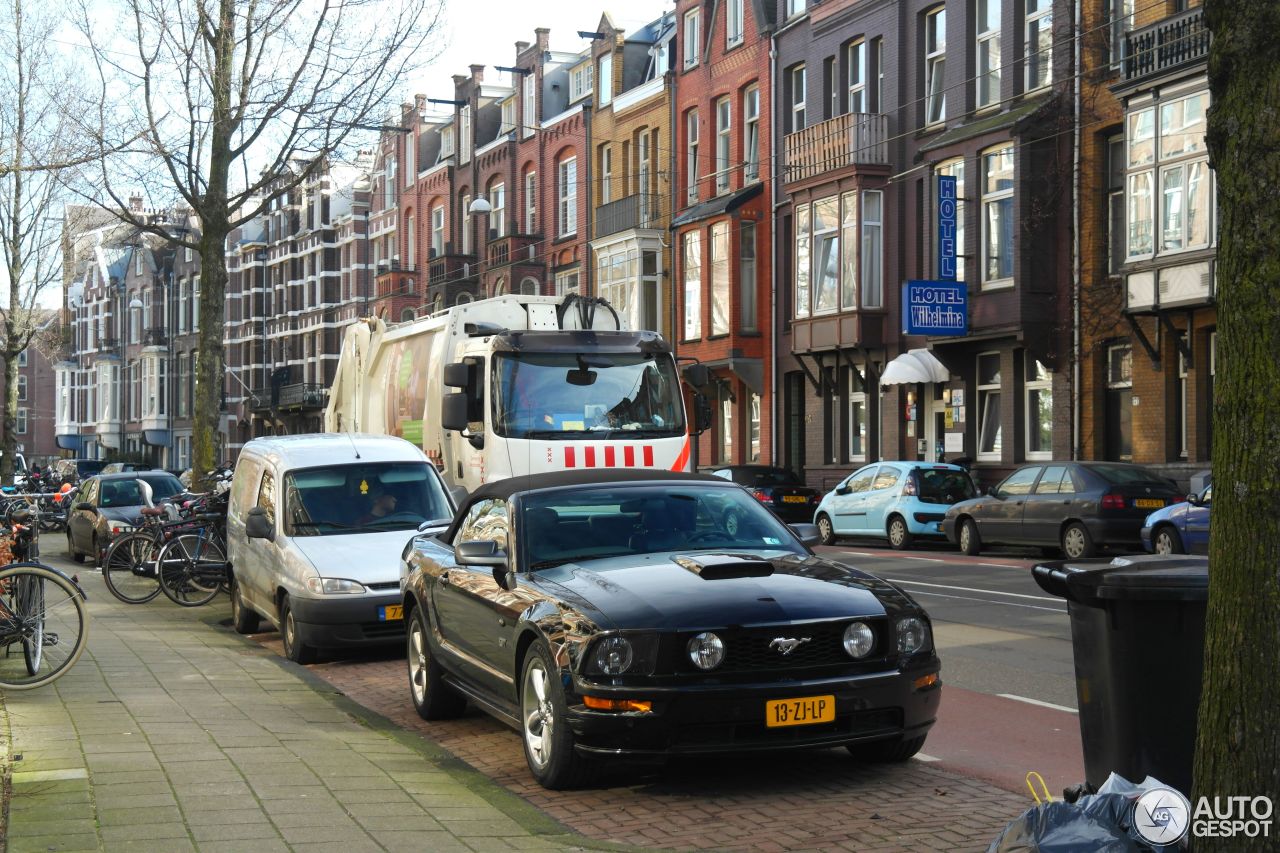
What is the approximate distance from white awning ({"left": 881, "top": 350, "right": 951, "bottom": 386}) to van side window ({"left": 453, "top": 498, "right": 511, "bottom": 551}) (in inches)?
931

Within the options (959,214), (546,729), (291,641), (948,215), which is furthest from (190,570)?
(959,214)

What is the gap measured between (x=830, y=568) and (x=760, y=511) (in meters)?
0.95

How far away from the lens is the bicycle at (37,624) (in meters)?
9.70

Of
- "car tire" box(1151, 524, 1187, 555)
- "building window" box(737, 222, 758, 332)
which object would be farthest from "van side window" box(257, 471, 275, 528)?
"building window" box(737, 222, 758, 332)

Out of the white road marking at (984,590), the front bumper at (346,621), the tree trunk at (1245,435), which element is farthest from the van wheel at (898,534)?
the tree trunk at (1245,435)

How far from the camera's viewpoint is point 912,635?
24.2 ft

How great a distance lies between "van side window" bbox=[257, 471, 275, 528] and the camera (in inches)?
550

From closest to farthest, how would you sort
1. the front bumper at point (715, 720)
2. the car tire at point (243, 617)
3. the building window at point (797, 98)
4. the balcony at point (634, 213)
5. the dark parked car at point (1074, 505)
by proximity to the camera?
the front bumper at point (715, 720) < the car tire at point (243, 617) < the dark parked car at point (1074, 505) < the building window at point (797, 98) < the balcony at point (634, 213)

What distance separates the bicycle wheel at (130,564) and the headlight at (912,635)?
43.0 ft

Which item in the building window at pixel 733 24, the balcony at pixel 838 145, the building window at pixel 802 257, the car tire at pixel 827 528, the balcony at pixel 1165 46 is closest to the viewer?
the balcony at pixel 1165 46

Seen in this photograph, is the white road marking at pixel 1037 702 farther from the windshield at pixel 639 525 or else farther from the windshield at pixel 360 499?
the windshield at pixel 360 499

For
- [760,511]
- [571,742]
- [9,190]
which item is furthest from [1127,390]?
[9,190]

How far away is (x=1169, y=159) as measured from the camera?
25922mm

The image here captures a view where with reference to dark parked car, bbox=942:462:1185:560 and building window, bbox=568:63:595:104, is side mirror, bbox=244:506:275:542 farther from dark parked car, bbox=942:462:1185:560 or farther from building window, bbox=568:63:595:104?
building window, bbox=568:63:595:104
